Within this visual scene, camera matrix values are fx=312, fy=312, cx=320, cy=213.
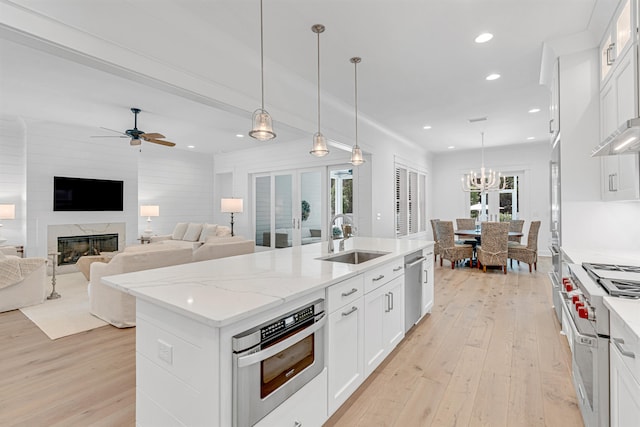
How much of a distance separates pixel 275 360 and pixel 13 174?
693 cm

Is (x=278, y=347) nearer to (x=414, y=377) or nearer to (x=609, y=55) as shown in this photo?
(x=414, y=377)

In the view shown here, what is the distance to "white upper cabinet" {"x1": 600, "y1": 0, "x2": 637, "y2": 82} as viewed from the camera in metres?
2.13

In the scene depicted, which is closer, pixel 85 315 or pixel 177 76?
pixel 177 76

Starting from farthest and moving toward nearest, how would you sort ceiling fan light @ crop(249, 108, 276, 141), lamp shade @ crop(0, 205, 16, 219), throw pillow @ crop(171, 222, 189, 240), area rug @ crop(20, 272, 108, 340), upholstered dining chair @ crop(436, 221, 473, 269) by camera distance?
throw pillow @ crop(171, 222, 189, 240) < upholstered dining chair @ crop(436, 221, 473, 269) < lamp shade @ crop(0, 205, 16, 219) < area rug @ crop(20, 272, 108, 340) < ceiling fan light @ crop(249, 108, 276, 141)

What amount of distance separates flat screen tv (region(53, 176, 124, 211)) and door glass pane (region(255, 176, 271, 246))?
3039 mm

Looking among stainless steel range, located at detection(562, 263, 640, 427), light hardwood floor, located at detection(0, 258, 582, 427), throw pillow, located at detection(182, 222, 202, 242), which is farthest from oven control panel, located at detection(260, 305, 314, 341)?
throw pillow, located at detection(182, 222, 202, 242)

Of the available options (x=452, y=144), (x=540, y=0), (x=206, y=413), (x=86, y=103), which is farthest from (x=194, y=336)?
(x=452, y=144)

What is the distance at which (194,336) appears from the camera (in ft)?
4.23

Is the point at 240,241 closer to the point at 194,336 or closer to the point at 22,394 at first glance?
the point at 22,394

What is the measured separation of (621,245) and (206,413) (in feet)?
12.1

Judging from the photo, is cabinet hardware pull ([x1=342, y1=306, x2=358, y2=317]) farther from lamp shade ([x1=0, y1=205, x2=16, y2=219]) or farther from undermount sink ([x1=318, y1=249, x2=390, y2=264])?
lamp shade ([x1=0, y1=205, x2=16, y2=219])

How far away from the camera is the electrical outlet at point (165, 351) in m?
1.39

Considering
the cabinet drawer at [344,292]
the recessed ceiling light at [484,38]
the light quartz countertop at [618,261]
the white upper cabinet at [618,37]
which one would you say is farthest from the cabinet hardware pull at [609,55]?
the cabinet drawer at [344,292]

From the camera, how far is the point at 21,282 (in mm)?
3906
